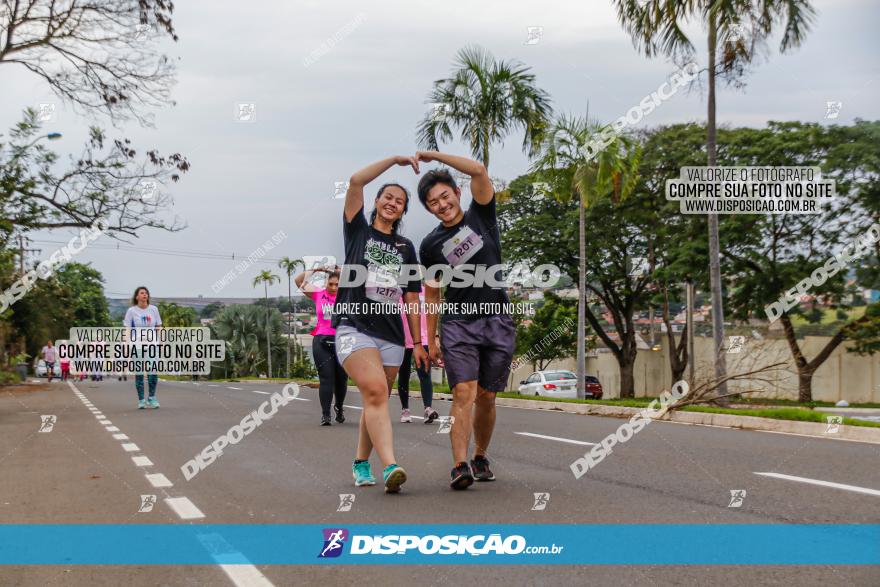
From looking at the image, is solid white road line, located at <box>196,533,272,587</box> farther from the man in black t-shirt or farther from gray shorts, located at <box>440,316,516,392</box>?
gray shorts, located at <box>440,316,516,392</box>

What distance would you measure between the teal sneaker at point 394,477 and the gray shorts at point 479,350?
670 millimetres

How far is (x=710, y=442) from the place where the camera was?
347 inches

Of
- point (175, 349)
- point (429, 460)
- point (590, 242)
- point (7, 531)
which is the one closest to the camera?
point (7, 531)

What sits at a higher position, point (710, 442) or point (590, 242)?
point (590, 242)

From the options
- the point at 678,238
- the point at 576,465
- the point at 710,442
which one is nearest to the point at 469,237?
the point at 576,465

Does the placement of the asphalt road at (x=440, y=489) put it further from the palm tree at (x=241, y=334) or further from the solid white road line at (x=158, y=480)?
the palm tree at (x=241, y=334)

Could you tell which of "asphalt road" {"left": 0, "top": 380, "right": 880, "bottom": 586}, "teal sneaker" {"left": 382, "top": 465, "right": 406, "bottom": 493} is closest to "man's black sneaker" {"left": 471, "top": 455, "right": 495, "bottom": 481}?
"asphalt road" {"left": 0, "top": 380, "right": 880, "bottom": 586}

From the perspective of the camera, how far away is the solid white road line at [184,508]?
5402 mm

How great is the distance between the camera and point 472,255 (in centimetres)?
Answer: 599

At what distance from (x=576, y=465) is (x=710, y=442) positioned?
228 centimetres

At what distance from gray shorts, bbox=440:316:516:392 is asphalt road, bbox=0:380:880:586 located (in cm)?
74

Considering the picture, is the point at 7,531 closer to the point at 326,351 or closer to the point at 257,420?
the point at 326,351

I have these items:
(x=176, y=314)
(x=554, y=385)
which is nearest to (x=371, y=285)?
(x=554, y=385)

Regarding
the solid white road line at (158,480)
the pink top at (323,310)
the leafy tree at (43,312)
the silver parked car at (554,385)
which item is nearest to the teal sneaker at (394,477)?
the solid white road line at (158,480)
